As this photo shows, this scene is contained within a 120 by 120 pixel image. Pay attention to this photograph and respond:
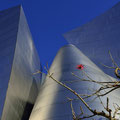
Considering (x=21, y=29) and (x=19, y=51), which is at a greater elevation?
(x=21, y=29)

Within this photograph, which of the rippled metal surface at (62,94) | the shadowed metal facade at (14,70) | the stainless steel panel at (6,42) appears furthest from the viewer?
the stainless steel panel at (6,42)

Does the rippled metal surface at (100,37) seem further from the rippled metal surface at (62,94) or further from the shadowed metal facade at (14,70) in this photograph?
the shadowed metal facade at (14,70)

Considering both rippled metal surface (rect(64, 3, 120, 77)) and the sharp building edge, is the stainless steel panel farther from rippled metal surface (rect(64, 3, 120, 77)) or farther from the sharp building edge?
rippled metal surface (rect(64, 3, 120, 77))

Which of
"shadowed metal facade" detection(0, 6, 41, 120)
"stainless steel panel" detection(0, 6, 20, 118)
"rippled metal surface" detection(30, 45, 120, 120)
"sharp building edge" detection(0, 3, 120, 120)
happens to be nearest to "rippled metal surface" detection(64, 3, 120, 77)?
"sharp building edge" detection(0, 3, 120, 120)

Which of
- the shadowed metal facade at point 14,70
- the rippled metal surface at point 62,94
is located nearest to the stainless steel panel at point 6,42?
the shadowed metal facade at point 14,70

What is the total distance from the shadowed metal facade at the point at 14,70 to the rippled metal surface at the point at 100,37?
184 inches

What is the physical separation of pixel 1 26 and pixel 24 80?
3766 mm

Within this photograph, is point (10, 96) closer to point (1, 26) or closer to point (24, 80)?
point (24, 80)

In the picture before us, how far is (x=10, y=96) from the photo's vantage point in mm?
8508

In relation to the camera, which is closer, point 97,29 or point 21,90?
point 21,90

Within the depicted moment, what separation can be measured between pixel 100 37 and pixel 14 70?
8.43 meters

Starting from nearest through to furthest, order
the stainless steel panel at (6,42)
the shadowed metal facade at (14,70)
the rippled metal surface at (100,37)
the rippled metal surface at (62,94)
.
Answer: the rippled metal surface at (62,94), the shadowed metal facade at (14,70), the stainless steel panel at (6,42), the rippled metal surface at (100,37)

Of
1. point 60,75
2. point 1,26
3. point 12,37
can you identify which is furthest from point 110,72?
point 1,26

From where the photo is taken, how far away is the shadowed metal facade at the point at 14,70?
8484 millimetres
